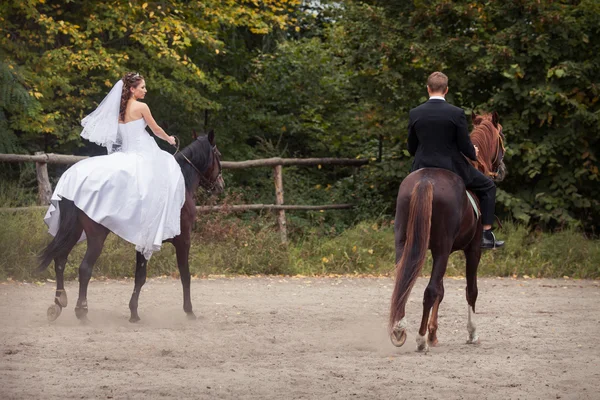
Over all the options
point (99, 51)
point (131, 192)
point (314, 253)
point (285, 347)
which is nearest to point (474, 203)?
point (285, 347)

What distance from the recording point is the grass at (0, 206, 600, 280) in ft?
43.6

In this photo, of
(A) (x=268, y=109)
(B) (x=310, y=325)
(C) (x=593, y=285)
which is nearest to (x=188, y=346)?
(B) (x=310, y=325)

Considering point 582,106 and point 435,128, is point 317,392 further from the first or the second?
point 582,106

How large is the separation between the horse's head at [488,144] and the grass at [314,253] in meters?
5.37

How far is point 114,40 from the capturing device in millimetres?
17312

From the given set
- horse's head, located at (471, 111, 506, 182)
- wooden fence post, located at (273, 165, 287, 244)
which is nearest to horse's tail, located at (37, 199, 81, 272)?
horse's head, located at (471, 111, 506, 182)

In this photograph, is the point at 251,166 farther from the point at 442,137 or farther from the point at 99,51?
the point at 442,137

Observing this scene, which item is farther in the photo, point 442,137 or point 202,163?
point 202,163

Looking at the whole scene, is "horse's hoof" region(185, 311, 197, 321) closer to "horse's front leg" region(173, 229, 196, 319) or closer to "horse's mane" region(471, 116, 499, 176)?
"horse's front leg" region(173, 229, 196, 319)

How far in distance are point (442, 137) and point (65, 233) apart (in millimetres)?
3827

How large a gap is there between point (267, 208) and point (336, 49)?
4933mm

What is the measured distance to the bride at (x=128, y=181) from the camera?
881cm

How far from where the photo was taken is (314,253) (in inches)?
588

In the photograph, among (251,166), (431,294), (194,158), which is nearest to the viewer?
(431,294)
